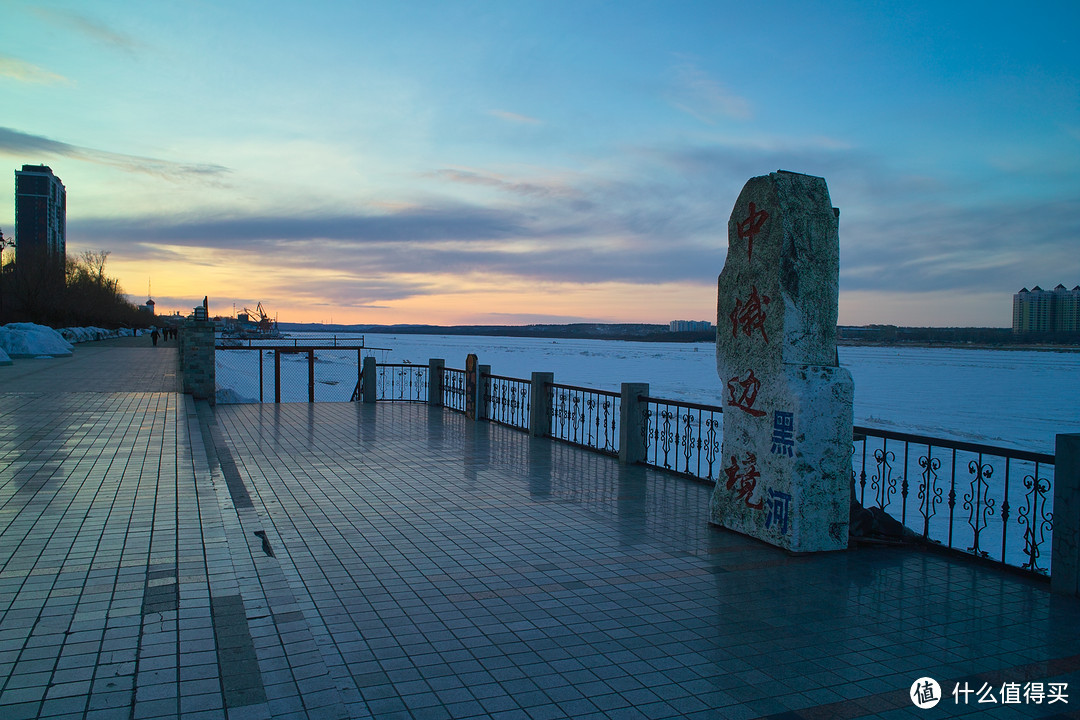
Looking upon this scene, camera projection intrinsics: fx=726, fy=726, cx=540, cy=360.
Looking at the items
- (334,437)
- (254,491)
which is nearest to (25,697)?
(254,491)

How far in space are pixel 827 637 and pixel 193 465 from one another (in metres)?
7.39

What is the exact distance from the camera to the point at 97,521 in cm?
630

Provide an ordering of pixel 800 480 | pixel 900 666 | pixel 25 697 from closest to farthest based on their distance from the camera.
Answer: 1. pixel 25 697
2. pixel 900 666
3. pixel 800 480

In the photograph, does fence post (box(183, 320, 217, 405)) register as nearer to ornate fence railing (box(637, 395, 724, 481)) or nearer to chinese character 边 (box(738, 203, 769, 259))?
ornate fence railing (box(637, 395, 724, 481))

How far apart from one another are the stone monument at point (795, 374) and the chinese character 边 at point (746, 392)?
2 cm

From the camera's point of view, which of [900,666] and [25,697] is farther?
[900,666]

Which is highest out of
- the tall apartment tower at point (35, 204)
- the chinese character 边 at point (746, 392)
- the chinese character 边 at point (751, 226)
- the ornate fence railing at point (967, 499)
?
the tall apartment tower at point (35, 204)

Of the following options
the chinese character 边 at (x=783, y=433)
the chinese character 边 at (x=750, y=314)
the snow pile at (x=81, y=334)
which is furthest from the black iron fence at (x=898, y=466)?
the snow pile at (x=81, y=334)

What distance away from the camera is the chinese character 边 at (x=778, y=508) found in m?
6.15

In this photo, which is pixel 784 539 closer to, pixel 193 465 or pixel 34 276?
pixel 193 465

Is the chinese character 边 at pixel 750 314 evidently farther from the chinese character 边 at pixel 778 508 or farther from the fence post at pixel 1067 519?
the fence post at pixel 1067 519

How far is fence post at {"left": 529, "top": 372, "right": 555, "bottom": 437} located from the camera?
12.6 m

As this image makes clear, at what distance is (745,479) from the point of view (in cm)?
659

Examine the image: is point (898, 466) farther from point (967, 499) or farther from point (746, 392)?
point (746, 392)
